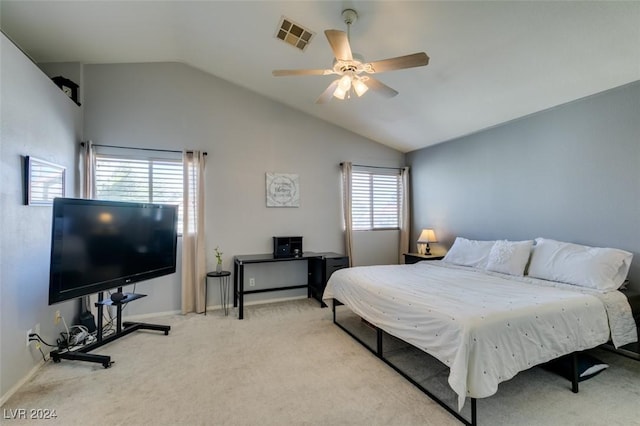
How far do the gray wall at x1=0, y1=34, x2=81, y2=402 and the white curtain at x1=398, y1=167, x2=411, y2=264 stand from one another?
5.08 metres

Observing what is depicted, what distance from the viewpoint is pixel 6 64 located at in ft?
7.24

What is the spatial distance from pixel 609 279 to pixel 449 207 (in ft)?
7.89

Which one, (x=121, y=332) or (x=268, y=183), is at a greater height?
(x=268, y=183)

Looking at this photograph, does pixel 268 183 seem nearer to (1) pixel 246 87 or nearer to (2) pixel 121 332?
(1) pixel 246 87

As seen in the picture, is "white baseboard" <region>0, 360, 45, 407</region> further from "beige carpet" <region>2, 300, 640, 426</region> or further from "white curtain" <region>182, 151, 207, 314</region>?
"white curtain" <region>182, 151, 207, 314</region>

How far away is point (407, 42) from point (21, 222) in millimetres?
3843

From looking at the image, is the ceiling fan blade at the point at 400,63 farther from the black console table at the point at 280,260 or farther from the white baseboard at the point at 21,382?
the white baseboard at the point at 21,382

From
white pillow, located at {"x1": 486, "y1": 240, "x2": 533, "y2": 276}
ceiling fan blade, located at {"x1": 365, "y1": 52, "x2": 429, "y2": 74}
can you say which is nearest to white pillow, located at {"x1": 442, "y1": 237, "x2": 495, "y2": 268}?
white pillow, located at {"x1": 486, "y1": 240, "x2": 533, "y2": 276}

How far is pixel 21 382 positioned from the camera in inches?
90.4

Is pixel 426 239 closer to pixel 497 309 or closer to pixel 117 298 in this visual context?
pixel 497 309

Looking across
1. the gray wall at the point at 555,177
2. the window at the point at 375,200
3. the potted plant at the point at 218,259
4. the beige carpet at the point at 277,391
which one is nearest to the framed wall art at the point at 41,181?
the beige carpet at the point at 277,391

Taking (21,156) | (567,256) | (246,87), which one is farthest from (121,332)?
(567,256)

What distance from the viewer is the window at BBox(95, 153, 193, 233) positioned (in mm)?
3795

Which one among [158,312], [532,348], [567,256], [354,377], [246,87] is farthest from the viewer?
[246,87]
